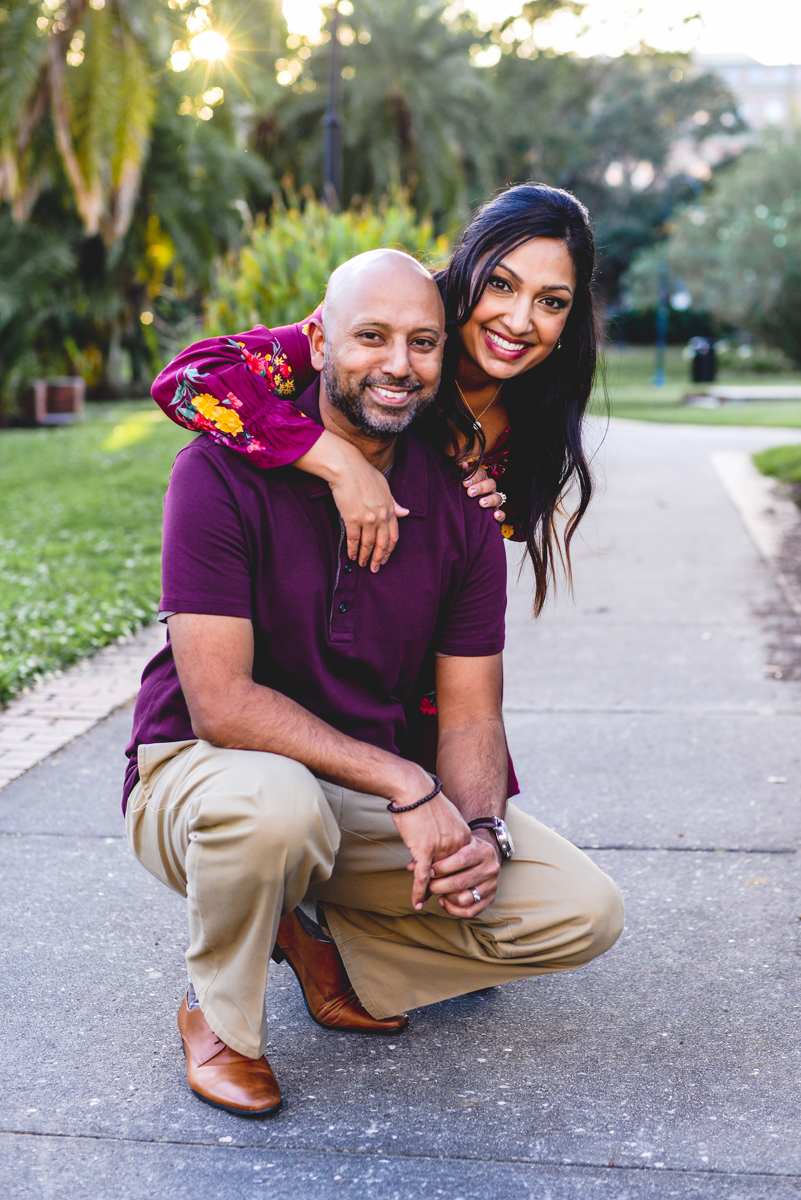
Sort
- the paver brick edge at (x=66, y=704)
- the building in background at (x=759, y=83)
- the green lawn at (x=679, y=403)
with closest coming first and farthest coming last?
the paver brick edge at (x=66, y=704)
the green lawn at (x=679, y=403)
the building in background at (x=759, y=83)

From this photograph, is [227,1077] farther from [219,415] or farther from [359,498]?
[219,415]

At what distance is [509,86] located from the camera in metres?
38.8

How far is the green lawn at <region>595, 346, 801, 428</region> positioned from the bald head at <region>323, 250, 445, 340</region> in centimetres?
523

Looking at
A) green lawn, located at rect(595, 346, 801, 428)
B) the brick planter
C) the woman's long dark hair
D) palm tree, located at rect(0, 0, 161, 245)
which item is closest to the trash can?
green lawn, located at rect(595, 346, 801, 428)

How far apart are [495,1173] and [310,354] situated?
1821 mm

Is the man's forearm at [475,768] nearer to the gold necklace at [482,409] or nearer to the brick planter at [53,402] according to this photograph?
the gold necklace at [482,409]

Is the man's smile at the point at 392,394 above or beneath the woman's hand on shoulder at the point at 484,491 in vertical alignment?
above

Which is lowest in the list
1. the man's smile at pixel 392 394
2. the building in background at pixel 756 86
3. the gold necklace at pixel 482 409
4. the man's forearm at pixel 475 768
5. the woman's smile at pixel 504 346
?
the man's forearm at pixel 475 768

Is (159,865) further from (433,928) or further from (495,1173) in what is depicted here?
(495,1173)

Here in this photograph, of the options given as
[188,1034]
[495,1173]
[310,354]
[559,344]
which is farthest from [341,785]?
[559,344]

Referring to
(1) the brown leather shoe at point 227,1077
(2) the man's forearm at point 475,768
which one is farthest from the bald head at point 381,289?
(1) the brown leather shoe at point 227,1077

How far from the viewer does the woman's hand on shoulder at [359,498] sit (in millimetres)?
2639

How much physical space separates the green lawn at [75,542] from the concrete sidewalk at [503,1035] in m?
1.29

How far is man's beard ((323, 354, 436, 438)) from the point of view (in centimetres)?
270
